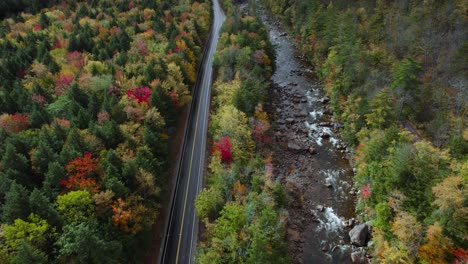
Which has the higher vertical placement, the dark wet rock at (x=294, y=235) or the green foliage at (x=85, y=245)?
the green foliage at (x=85, y=245)

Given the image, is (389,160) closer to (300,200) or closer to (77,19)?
(300,200)

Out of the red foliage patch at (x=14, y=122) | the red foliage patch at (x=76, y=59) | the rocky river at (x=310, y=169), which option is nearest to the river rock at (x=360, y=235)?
the rocky river at (x=310, y=169)

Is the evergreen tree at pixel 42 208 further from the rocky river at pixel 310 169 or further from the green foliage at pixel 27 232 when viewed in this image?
the rocky river at pixel 310 169

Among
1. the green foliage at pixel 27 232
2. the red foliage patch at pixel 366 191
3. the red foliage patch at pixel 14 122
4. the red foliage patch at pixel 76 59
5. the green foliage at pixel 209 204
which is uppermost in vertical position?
the red foliage patch at pixel 76 59

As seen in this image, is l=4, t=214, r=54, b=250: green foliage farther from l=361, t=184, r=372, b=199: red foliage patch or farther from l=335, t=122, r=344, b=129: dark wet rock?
l=335, t=122, r=344, b=129: dark wet rock

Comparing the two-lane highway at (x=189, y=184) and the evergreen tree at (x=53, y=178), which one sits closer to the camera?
the evergreen tree at (x=53, y=178)

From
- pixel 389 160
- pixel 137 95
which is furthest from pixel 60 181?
pixel 389 160

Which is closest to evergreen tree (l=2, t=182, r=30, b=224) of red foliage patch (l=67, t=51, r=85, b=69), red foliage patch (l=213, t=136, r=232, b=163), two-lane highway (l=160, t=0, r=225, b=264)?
two-lane highway (l=160, t=0, r=225, b=264)
